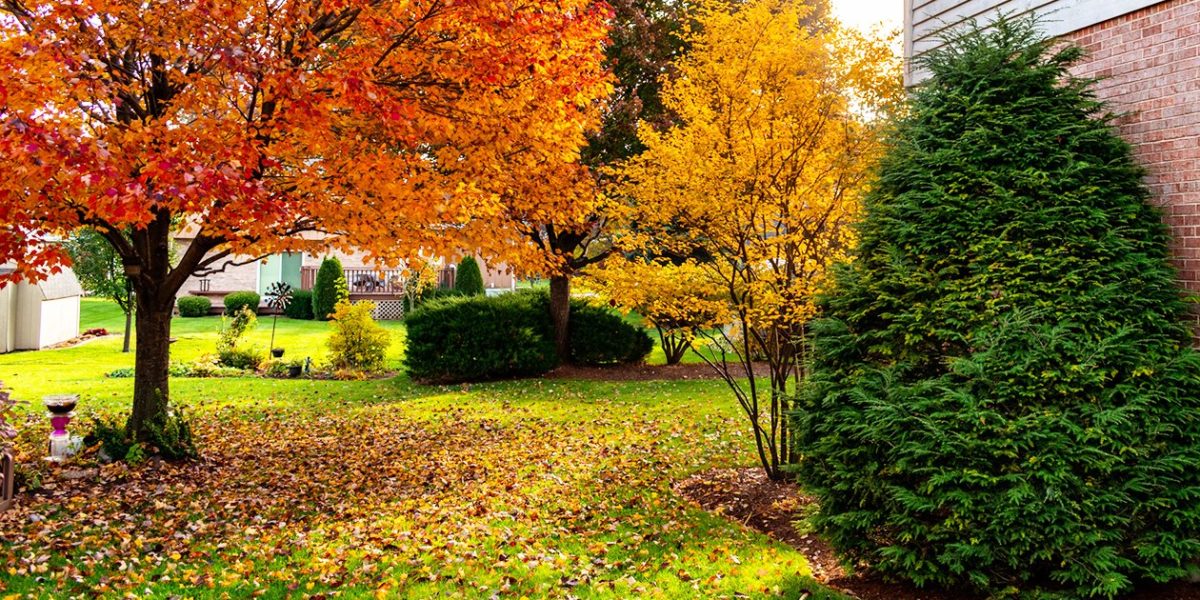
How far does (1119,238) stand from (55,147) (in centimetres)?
608

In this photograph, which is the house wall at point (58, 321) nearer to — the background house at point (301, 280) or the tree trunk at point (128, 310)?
Result: the tree trunk at point (128, 310)

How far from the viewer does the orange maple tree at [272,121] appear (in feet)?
17.8

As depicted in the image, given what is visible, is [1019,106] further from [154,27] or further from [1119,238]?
[154,27]

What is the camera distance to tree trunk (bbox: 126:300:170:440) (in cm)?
778

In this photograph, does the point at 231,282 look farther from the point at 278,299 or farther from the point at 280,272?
the point at 278,299

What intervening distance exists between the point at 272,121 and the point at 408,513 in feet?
10.9

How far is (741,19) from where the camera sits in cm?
745

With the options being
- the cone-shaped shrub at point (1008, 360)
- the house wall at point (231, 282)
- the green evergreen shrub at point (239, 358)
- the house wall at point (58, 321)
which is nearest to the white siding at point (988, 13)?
the cone-shaped shrub at point (1008, 360)

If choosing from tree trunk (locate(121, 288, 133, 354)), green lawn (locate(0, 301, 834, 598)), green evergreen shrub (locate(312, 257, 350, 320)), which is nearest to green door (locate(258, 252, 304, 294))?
green evergreen shrub (locate(312, 257, 350, 320))

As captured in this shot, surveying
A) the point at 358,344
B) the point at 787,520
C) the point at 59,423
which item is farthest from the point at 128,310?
the point at 787,520

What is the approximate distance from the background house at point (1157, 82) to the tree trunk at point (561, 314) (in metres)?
10.9

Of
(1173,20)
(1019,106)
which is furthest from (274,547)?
(1173,20)

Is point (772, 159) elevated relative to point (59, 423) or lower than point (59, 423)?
elevated

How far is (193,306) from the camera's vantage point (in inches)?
1075
